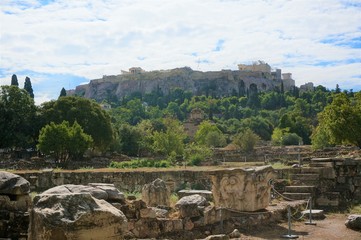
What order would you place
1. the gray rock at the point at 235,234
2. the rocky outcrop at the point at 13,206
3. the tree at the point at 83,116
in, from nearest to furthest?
the rocky outcrop at the point at 13,206 → the gray rock at the point at 235,234 → the tree at the point at 83,116

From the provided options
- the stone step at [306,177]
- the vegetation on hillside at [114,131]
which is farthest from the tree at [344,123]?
the stone step at [306,177]

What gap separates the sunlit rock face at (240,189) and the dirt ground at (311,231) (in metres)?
0.90

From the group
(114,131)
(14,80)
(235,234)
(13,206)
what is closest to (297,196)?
(235,234)

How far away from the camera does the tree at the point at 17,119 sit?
46.2m

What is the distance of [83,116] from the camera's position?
48781 millimetres

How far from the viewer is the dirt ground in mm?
12312

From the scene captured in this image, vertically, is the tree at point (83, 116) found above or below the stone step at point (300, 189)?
above

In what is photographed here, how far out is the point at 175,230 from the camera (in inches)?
460

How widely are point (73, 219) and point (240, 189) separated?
869cm

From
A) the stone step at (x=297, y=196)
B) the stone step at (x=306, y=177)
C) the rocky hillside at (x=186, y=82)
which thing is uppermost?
the rocky hillside at (x=186, y=82)

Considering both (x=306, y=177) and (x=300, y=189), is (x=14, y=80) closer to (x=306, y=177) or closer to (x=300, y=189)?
(x=306, y=177)

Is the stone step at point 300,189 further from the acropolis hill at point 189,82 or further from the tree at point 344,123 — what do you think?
the acropolis hill at point 189,82

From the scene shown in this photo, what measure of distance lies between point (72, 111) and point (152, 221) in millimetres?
38889

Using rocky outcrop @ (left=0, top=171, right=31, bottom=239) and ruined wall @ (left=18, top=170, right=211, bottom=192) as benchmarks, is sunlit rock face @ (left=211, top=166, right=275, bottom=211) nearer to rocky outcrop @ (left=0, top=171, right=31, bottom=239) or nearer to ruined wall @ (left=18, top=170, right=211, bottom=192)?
rocky outcrop @ (left=0, top=171, right=31, bottom=239)
